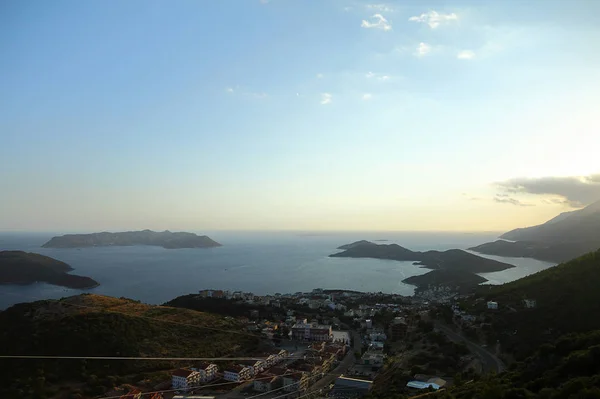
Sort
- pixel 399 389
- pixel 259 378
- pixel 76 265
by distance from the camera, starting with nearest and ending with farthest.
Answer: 1. pixel 399 389
2. pixel 259 378
3. pixel 76 265

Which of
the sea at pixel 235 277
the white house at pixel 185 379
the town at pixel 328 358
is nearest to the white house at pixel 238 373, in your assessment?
the town at pixel 328 358

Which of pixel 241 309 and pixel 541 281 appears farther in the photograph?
pixel 241 309

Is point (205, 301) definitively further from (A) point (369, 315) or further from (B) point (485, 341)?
(B) point (485, 341)

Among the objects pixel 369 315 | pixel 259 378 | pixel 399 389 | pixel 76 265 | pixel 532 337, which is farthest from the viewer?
pixel 76 265

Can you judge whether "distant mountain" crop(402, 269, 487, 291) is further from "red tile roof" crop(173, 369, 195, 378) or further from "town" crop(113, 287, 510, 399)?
"red tile roof" crop(173, 369, 195, 378)

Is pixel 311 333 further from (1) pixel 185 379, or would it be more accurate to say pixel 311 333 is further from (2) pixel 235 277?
(2) pixel 235 277

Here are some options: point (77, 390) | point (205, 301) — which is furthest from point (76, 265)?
point (77, 390)

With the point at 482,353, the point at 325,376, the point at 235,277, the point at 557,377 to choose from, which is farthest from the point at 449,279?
the point at 557,377
